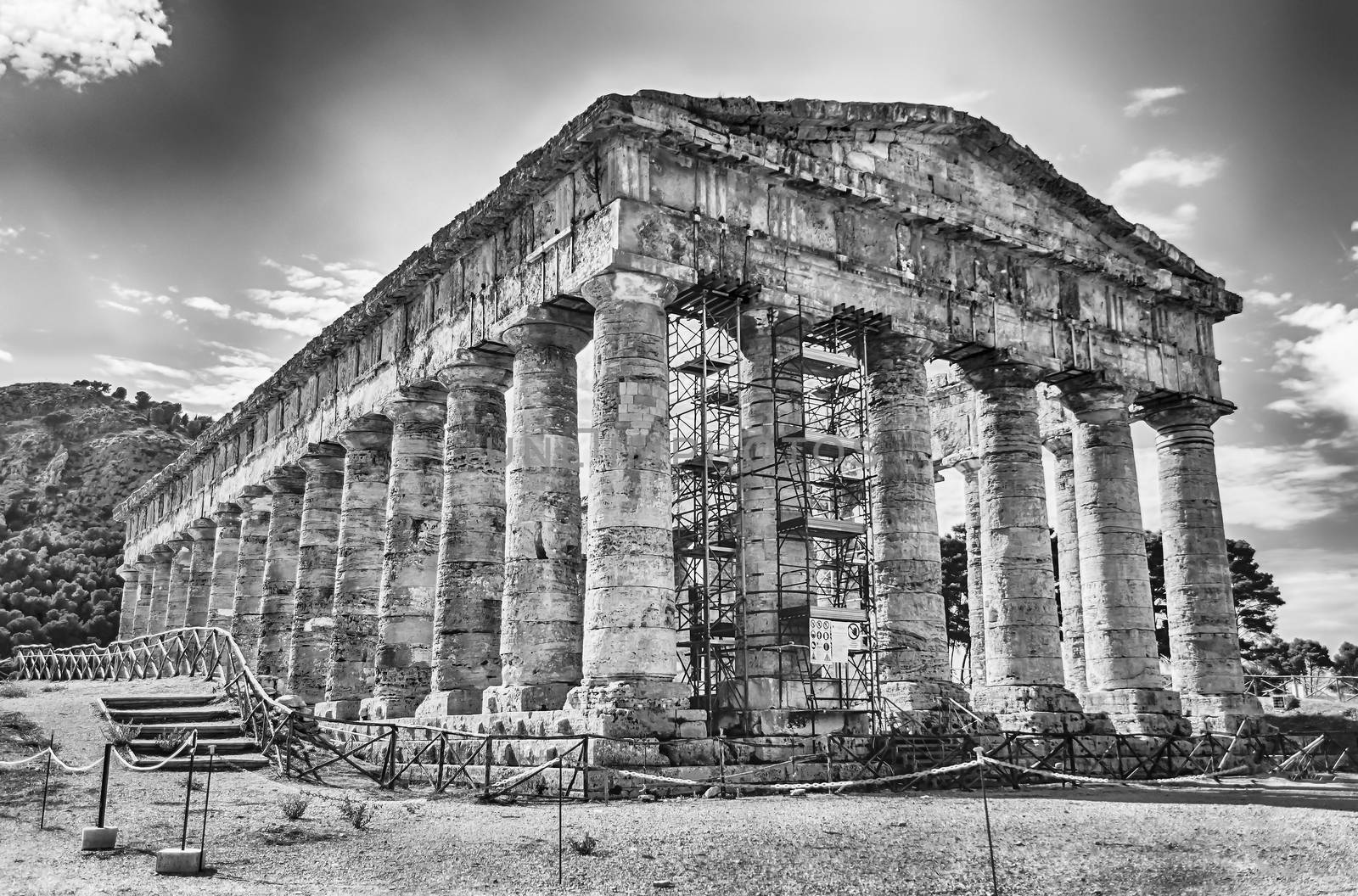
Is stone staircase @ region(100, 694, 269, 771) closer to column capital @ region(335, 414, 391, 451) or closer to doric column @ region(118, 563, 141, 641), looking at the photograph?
column capital @ region(335, 414, 391, 451)

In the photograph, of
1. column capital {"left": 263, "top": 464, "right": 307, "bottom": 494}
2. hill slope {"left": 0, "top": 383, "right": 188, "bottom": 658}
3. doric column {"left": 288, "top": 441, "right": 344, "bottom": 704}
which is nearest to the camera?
doric column {"left": 288, "top": 441, "right": 344, "bottom": 704}

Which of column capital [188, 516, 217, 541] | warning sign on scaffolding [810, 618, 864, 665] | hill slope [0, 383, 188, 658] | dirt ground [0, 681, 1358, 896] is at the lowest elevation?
dirt ground [0, 681, 1358, 896]

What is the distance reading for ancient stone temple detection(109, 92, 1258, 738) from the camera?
60.2ft

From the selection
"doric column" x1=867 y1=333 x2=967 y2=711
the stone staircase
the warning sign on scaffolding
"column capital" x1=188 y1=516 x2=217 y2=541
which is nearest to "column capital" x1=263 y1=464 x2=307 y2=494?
"column capital" x1=188 y1=516 x2=217 y2=541

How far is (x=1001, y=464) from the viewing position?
75.8 ft

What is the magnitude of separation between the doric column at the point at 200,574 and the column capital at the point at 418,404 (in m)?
19.1

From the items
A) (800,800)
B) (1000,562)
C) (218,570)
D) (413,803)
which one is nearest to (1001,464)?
(1000,562)

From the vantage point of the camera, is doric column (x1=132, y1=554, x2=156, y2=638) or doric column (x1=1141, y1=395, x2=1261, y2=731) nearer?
doric column (x1=1141, y1=395, x2=1261, y2=731)

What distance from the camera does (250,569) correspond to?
3544 cm

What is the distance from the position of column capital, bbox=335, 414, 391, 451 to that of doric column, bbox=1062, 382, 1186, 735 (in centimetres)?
1578

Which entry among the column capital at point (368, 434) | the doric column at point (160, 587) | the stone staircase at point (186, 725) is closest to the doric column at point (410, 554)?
the column capital at point (368, 434)

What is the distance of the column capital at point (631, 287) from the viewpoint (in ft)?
59.6

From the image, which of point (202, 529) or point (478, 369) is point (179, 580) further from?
point (478, 369)

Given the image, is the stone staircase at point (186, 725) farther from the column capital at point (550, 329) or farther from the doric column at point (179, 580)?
the doric column at point (179, 580)
